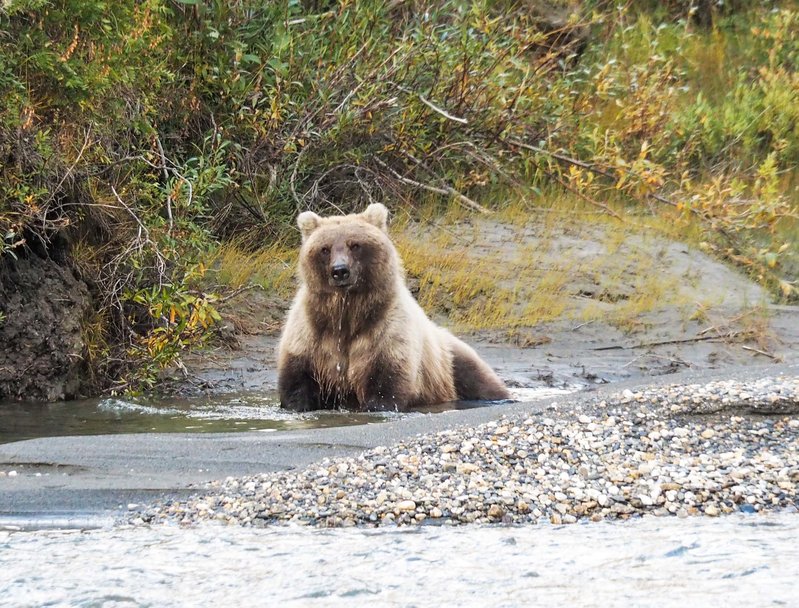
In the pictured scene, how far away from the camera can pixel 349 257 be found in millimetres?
7723

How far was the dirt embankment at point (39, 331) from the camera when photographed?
8.28 metres

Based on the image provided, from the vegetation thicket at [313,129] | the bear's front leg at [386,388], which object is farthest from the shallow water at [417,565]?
the vegetation thicket at [313,129]

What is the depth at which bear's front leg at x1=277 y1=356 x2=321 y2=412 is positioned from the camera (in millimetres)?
7773

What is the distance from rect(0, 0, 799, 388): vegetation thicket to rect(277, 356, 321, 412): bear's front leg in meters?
0.70

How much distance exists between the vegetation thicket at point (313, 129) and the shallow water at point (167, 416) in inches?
17.9

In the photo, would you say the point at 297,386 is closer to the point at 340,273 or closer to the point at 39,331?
the point at 340,273

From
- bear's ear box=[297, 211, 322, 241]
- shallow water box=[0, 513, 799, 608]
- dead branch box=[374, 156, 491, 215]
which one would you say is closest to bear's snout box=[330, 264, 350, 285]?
bear's ear box=[297, 211, 322, 241]

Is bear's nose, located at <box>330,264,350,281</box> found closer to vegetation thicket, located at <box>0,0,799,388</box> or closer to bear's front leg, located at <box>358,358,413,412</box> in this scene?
bear's front leg, located at <box>358,358,413,412</box>

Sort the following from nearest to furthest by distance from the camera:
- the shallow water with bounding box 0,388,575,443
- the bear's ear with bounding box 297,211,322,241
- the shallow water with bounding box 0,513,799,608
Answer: the shallow water with bounding box 0,513,799,608 < the shallow water with bounding box 0,388,575,443 < the bear's ear with bounding box 297,211,322,241

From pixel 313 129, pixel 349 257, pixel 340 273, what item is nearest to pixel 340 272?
pixel 340 273

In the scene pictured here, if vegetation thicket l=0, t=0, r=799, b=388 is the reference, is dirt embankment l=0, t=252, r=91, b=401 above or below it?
below

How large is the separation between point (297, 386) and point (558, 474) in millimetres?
3193

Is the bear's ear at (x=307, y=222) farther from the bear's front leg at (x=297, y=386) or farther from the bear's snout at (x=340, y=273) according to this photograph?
the bear's front leg at (x=297, y=386)

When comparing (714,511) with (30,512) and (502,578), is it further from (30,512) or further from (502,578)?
(30,512)
